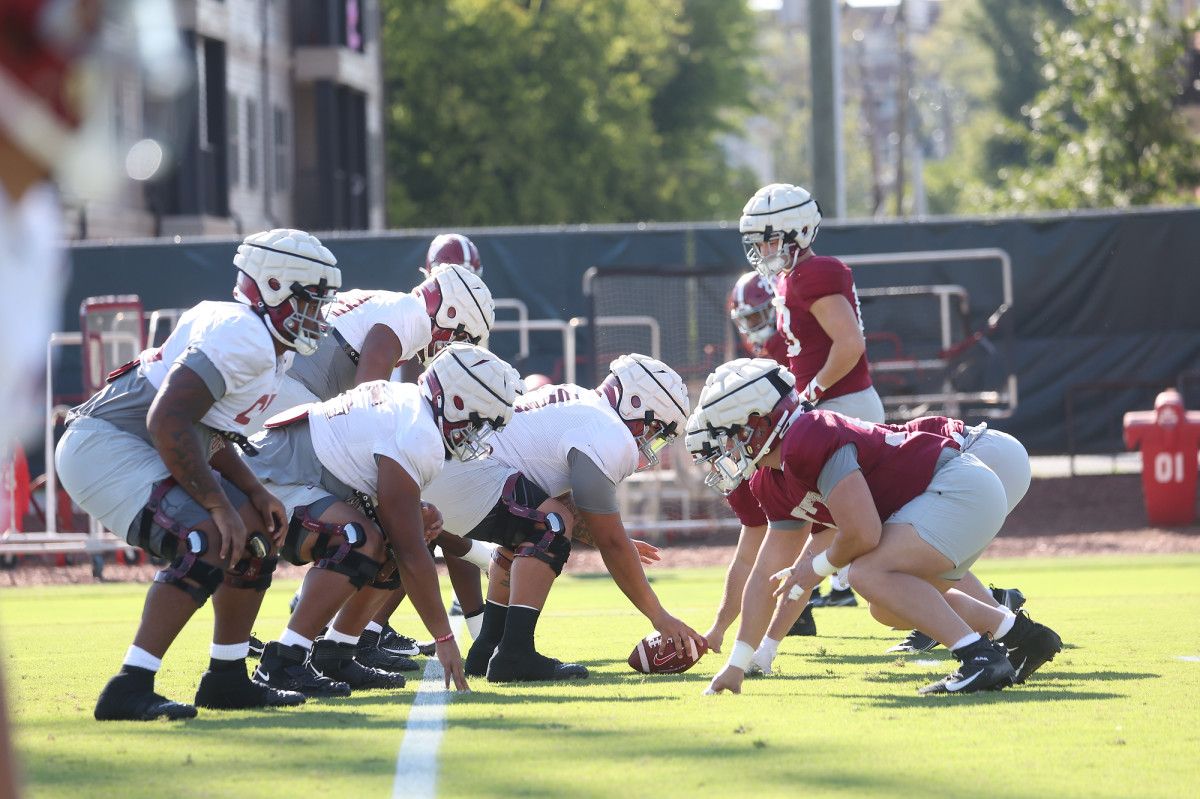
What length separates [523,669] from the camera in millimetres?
6172

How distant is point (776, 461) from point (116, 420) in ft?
8.03

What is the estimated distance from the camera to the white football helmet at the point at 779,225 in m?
7.33

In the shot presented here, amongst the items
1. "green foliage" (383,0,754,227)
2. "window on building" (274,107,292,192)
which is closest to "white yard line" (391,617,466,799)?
"window on building" (274,107,292,192)

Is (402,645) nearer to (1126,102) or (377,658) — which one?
(377,658)

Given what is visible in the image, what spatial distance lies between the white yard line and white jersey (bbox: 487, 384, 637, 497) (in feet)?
→ 3.38

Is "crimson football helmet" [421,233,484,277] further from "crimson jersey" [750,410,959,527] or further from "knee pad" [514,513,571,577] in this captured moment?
"crimson jersey" [750,410,959,527]

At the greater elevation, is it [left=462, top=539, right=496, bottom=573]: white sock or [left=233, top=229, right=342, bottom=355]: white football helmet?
[left=233, top=229, right=342, bottom=355]: white football helmet

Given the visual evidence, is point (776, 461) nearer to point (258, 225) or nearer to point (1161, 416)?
point (1161, 416)

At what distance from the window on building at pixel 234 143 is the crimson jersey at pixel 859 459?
22.3 m

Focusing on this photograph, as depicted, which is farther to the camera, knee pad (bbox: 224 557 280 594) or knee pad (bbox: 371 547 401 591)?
knee pad (bbox: 371 547 401 591)

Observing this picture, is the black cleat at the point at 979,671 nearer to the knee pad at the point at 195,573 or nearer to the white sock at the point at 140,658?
the knee pad at the point at 195,573

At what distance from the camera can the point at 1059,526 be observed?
15477mm

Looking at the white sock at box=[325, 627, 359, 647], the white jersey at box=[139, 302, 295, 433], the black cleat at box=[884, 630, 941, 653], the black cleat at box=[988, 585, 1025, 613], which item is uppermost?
the white jersey at box=[139, 302, 295, 433]

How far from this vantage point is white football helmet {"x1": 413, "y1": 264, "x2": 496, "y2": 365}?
7496 millimetres
